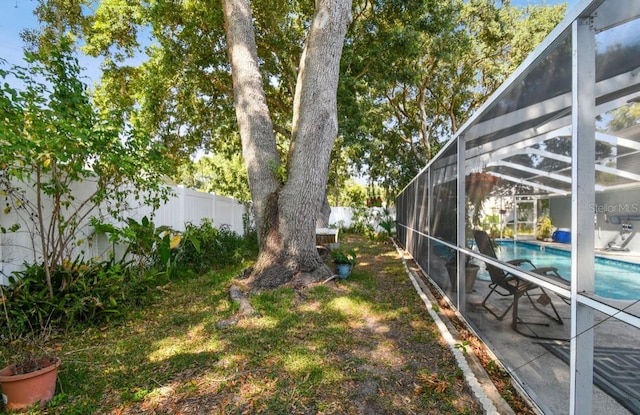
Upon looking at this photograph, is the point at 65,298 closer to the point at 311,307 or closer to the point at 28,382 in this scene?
the point at 28,382

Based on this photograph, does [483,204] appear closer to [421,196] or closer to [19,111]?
[421,196]

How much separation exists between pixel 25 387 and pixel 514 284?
11.6ft

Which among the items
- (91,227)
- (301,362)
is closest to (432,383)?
(301,362)

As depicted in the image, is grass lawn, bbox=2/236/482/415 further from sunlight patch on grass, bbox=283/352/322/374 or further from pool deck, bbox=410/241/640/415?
pool deck, bbox=410/241/640/415

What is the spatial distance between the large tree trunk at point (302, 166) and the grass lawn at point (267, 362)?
0.73m

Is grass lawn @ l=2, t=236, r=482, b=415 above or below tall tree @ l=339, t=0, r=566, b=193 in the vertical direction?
below

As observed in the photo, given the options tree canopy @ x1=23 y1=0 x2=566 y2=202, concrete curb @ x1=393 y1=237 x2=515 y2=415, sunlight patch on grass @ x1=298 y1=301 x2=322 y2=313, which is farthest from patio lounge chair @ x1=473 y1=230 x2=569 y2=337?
tree canopy @ x1=23 y1=0 x2=566 y2=202

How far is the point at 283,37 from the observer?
30.6 feet

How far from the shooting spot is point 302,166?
202 inches

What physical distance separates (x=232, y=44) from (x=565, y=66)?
5.33 m

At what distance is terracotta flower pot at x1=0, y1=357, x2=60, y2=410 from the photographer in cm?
219

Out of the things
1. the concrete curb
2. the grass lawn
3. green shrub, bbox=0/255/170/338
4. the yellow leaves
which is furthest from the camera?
green shrub, bbox=0/255/170/338

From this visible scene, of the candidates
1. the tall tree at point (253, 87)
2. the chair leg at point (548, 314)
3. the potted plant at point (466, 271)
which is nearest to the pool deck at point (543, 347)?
the chair leg at point (548, 314)

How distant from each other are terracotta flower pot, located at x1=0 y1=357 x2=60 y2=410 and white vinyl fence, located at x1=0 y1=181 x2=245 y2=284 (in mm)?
1548
